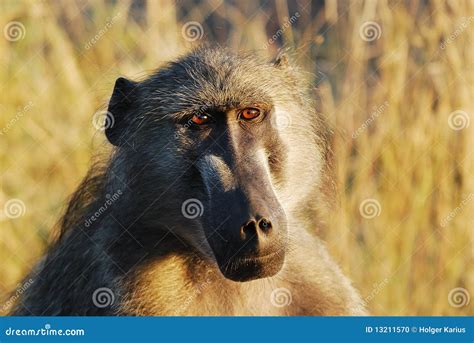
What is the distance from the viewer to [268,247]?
10.3 ft

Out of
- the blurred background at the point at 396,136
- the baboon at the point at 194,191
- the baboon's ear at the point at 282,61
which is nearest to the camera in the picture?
the baboon at the point at 194,191

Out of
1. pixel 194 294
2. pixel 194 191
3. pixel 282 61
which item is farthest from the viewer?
pixel 282 61

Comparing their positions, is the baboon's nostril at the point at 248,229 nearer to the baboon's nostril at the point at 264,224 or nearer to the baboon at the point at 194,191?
the baboon's nostril at the point at 264,224

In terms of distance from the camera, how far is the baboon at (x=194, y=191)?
364 cm

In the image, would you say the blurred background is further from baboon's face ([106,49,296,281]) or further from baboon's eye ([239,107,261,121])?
baboon's eye ([239,107,261,121])

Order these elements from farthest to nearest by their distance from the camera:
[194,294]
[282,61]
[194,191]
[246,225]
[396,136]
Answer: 1. [396,136]
2. [282,61]
3. [194,294]
4. [194,191]
5. [246,225]

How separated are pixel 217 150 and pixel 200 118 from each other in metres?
0.24

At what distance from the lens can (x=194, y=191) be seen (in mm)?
3629

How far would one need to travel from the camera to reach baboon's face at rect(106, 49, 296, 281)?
10.5 feet

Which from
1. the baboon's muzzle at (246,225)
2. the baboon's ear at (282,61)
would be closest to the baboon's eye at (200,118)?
the baboon's muzzle at (246,225)

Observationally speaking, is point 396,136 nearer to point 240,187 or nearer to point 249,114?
point 249,114

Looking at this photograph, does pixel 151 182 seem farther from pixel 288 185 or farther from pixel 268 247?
pixel 268 247

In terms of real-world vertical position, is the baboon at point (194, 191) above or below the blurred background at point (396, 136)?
above

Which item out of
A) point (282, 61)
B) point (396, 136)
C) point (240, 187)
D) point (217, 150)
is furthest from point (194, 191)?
point (396, 136)
